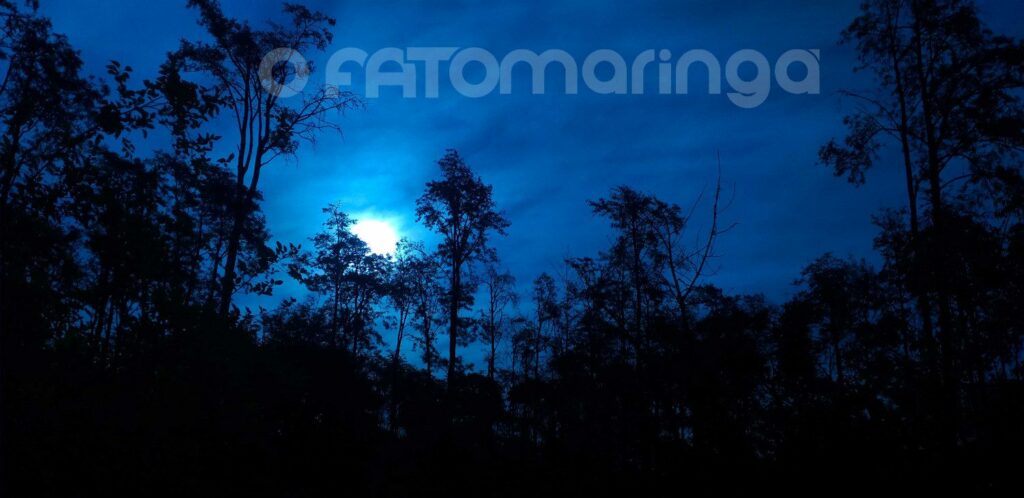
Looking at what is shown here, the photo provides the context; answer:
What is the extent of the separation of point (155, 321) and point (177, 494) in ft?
5.74

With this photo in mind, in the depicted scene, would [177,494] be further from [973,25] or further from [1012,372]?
[1012,372]

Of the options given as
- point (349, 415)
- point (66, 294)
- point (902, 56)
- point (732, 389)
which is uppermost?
point (902, 56)

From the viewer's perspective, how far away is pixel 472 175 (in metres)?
26.1

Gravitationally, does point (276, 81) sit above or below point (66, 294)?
above

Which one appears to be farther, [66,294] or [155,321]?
[155,321]

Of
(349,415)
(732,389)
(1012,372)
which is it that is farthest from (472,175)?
(1012,372)

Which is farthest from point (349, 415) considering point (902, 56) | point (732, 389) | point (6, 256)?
point (902, 56)

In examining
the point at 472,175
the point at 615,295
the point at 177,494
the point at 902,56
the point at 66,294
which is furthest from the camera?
the point at 472,175

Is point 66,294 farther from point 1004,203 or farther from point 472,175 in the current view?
point 472,175

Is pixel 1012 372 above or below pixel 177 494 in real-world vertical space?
above

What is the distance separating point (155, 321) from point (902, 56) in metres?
18.8

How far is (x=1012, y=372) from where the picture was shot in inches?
610

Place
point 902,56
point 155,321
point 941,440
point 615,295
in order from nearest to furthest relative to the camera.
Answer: point 155,321 < point 941,440 < point 902,56 < point 615,295

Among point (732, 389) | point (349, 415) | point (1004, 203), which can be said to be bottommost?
point (349, 415)
